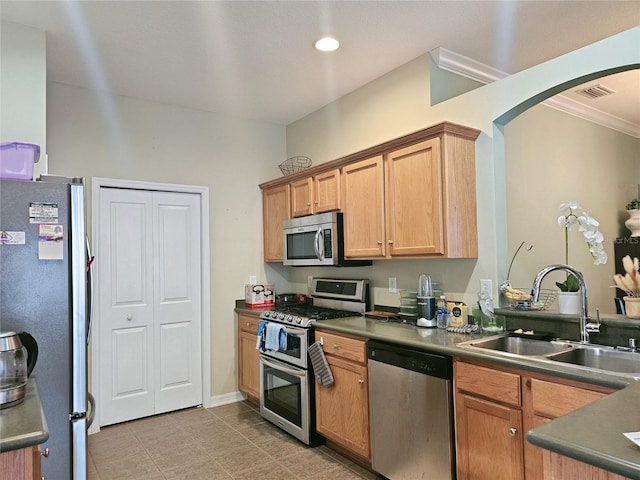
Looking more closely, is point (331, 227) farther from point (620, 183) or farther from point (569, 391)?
point (620, 183)

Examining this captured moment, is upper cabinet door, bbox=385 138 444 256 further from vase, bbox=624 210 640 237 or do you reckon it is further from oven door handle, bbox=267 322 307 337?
vase, bbox=624 210 640 237

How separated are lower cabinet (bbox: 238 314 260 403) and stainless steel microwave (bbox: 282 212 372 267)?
2.27ft

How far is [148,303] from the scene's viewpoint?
12.7 ft

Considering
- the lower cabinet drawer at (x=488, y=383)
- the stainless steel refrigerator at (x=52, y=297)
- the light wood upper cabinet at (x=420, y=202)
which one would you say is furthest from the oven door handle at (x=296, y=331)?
the stainless steel refrigerator at (x=52, y=297)

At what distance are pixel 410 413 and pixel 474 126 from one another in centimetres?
185

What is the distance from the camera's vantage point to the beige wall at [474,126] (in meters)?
2.44

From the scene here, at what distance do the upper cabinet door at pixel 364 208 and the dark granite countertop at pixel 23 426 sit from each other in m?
2.22

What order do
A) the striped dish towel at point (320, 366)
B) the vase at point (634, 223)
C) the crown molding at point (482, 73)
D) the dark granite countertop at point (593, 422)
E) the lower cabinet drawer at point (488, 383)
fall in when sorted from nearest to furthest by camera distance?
1. the dark granite countertop at point (593, 422)
2. the lower cabinet drawer at point (488, 383)
3. the striped dish towel at point (320, 366)
4. the crown molding at point (482, 73)
5. the vase at point (634, 223)

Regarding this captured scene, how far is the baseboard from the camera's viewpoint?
4141 millimetres

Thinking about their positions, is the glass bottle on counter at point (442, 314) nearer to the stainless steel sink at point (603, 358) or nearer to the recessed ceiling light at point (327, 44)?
the stainless steel sink at point (603, 358)

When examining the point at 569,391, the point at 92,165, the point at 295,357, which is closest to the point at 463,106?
the point at 569,391

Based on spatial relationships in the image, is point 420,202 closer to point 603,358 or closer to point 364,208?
point 364,208

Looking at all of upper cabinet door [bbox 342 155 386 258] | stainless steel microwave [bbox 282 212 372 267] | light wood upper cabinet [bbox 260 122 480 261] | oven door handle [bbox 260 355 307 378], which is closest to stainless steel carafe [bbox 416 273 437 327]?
light wood upper cabinet [bbox 260 122 480 261]

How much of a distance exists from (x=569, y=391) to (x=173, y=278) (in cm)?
329
